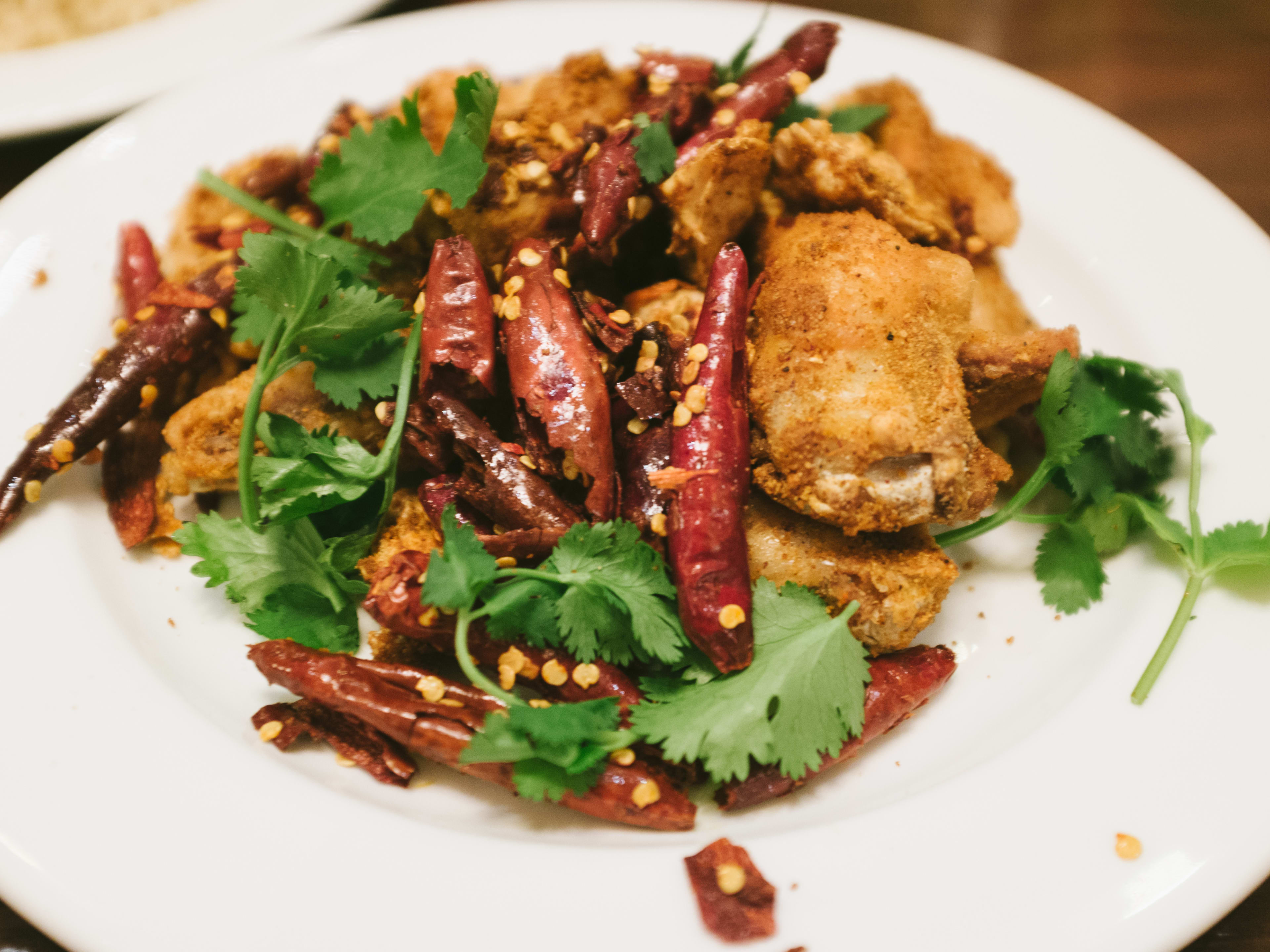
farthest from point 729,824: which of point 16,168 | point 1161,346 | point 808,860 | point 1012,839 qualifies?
point 16,168

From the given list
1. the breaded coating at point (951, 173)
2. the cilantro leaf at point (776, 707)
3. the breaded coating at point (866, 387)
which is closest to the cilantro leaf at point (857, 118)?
the breaded coating at point (951, 173)

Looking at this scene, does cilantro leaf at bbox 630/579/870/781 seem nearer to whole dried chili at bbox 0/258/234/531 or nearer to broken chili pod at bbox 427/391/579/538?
broken chili pod at bbox 427/391/579/538

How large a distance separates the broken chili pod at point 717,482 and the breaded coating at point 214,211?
1.39 metres

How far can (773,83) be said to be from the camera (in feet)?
7.55

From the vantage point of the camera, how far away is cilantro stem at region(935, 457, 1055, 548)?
2025mm

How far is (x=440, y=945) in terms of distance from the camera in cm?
145

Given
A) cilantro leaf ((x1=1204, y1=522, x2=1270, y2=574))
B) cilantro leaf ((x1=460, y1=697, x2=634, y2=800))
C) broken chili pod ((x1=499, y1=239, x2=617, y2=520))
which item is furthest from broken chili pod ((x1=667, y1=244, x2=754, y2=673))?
cilantro leaf ((x1=1204, y1=522, x2=1270, y2=574))

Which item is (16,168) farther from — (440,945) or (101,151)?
(440,945)

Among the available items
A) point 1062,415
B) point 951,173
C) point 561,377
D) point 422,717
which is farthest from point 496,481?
point 951,173

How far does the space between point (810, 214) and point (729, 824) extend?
56.5 inches

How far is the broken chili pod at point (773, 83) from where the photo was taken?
7.20 ft

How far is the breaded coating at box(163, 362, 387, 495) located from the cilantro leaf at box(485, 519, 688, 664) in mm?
616

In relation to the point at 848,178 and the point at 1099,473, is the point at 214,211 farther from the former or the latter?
the point at 1099,473

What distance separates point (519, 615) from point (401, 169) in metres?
1.10
